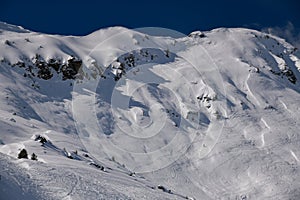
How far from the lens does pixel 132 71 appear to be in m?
55.0

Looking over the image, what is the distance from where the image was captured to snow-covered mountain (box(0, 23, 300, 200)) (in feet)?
114

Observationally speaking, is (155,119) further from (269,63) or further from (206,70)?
(269,63)

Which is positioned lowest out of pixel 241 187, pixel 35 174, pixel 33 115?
pixel 241 187

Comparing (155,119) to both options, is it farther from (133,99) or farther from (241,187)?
(241,187)

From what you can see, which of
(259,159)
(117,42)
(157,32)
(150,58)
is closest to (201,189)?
(259,159)

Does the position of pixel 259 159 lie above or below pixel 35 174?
below

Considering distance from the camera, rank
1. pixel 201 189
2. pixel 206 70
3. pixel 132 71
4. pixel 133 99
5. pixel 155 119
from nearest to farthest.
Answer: pixel 201 189, pixel 155 119, pixel 133 99, pixel 132 71, pixel 206 70

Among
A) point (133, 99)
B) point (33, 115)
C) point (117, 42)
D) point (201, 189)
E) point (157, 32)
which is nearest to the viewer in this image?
point (201, 189)

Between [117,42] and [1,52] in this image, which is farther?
[117,42]

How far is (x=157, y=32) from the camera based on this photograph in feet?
247

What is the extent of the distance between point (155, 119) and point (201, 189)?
12.4 metres

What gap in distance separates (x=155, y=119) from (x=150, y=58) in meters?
17.6

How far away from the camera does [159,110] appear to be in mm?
45812

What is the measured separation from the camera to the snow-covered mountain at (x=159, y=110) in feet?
A: 114
